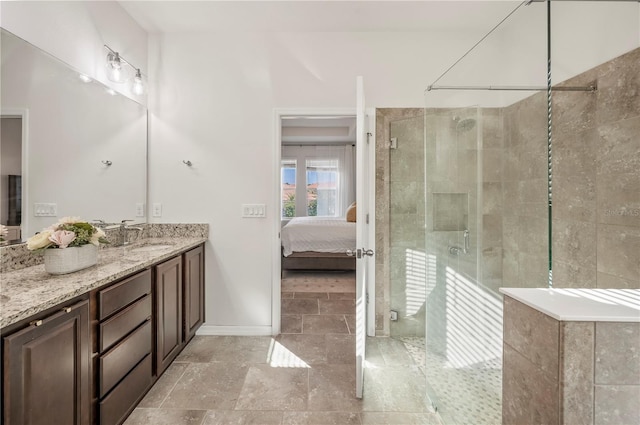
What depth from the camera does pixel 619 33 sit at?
4.78 feet

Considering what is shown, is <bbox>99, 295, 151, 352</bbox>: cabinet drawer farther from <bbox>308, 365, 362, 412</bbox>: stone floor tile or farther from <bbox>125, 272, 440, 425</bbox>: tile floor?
<bbox>308, 365, 362, 412</bbox>: stone floor tile

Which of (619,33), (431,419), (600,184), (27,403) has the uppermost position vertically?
(619,33)

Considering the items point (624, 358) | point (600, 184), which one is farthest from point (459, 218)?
point (624, 358)

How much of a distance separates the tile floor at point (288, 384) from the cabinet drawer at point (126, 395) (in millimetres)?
122

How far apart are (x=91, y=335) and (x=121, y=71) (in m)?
1.92

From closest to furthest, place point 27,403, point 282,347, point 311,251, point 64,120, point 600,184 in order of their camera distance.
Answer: point 27,403
point 600,184
point 64,120
point 282,347
point 311,251

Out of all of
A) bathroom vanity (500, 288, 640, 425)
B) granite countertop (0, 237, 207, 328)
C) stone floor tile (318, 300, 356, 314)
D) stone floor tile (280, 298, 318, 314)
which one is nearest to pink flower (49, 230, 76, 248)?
granite countertop (0, 237, 207, 328)

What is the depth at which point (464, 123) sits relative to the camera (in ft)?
6.66

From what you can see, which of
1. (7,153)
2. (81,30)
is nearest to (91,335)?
(7,153)

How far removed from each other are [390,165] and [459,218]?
2.55ft

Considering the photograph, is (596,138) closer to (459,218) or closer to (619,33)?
(619,33)

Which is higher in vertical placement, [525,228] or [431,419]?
[525,228]

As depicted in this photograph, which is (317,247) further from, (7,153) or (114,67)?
(7,153)

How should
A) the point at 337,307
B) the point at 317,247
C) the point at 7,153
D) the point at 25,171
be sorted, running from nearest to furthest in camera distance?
the point at 7,153 → the point at 25,171 → the point at 337,307 → the point at 317,247
